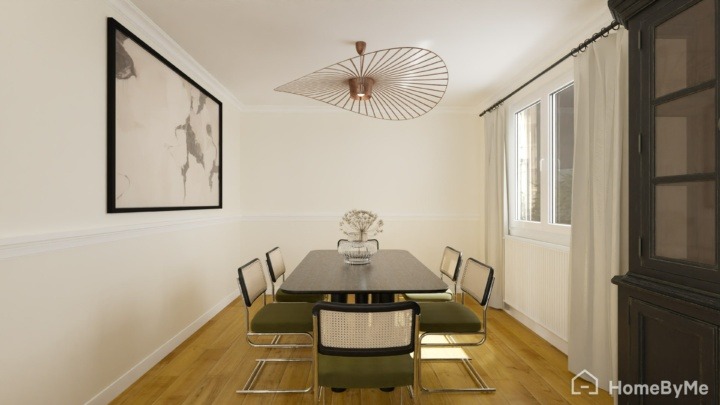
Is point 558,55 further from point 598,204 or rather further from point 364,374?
point 364,374

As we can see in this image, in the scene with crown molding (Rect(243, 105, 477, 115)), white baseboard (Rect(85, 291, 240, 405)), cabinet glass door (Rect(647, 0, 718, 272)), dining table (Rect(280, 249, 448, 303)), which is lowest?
white baseboard (Rect(85, 291, 240, 405))

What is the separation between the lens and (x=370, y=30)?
307cm

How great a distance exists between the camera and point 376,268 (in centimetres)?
307

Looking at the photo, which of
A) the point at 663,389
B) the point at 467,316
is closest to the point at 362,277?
the point at 467,316

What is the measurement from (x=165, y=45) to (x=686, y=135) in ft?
12.0

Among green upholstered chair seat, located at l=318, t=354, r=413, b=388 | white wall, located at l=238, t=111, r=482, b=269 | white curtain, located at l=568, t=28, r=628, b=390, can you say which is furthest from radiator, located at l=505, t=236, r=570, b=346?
green upholstered chair seat, located at l=318, t=354, r=413, b=388

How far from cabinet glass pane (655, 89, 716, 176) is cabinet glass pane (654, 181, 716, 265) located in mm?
81

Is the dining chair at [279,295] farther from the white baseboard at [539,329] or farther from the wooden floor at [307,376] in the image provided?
the white baseboard at [539,329]

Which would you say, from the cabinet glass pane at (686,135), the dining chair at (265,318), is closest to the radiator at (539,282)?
the cabinet glass pane at (686,135)

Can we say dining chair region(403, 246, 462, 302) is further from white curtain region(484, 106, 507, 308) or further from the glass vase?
white curtain region(484, 106, 507, 308)

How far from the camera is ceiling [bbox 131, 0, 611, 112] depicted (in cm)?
272

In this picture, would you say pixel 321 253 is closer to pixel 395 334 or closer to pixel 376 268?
pixel 376 268

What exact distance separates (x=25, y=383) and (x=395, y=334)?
1.92m

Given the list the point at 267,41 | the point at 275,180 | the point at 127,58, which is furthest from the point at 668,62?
the point at 275,180
